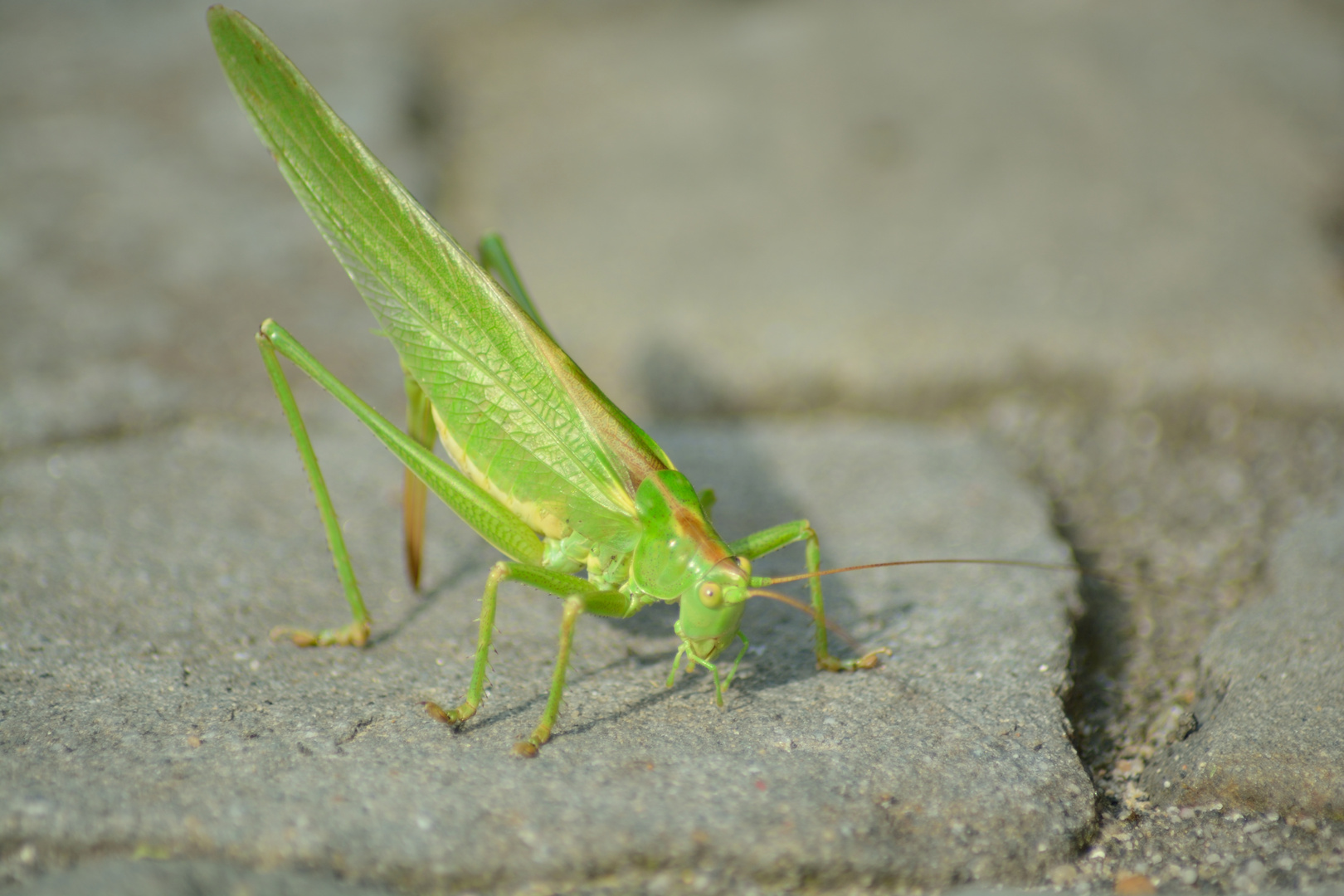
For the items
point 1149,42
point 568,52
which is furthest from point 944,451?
point 568,52

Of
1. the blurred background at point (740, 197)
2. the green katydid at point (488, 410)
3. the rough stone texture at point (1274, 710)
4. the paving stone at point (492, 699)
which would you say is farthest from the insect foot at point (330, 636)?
the rough stone texture at point (1274, 710)

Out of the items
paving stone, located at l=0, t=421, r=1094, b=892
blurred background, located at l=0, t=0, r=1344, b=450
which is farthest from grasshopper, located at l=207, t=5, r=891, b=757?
blurred background, located at l=0, t=0, r=1344, b=450

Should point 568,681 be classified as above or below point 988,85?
below

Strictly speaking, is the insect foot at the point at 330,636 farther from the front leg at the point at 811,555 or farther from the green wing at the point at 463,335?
the front leg at the point at 811,555

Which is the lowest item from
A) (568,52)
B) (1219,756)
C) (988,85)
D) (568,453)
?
(1219,756)

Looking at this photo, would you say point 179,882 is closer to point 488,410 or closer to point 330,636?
point 330,636

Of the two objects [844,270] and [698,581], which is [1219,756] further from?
[844,270]
